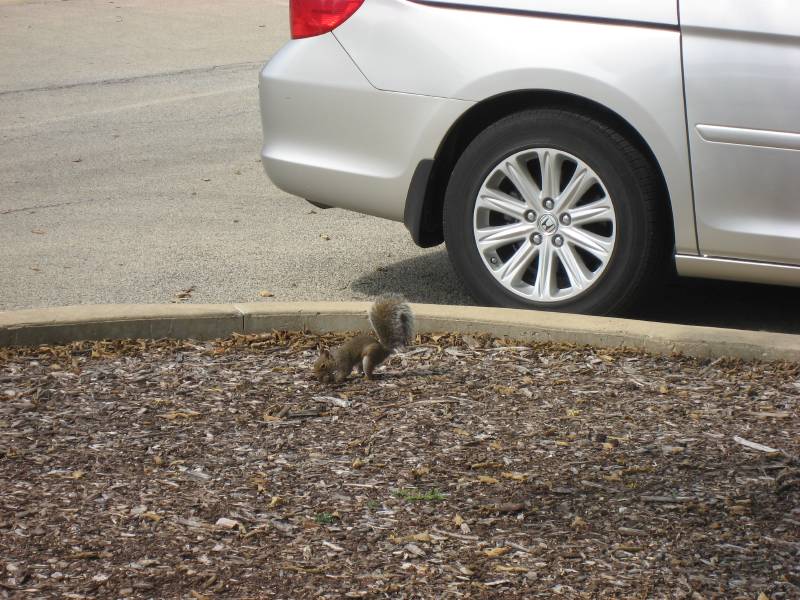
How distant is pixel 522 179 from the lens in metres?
5.37

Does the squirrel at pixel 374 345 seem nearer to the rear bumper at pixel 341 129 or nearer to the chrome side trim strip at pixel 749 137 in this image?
the rear bumper at pixel 341 129

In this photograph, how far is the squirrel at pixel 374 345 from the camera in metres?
4.59

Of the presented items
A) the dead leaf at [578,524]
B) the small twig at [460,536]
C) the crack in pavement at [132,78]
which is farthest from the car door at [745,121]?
the crack in pavement at [132,78]

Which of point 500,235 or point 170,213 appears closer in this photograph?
point 500,235

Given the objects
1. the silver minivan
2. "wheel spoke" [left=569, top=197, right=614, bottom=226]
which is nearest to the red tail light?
the silver minivan

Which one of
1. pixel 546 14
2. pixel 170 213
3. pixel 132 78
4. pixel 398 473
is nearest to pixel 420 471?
pixel 398 473

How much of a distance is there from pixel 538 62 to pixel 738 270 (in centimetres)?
122

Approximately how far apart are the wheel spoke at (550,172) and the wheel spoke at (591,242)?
7.0 inches

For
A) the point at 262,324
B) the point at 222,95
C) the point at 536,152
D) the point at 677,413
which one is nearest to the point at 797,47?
the point at 536,152

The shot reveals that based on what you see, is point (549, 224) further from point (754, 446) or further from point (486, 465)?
point (486, 465)

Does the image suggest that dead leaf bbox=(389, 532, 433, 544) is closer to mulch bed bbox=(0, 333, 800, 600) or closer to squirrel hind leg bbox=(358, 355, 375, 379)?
mulch bed bbox=(0, 333, 800, 600)

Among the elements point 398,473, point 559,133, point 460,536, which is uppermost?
point 559,133

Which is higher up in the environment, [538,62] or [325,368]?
[538,62]

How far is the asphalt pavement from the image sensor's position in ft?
20.3
